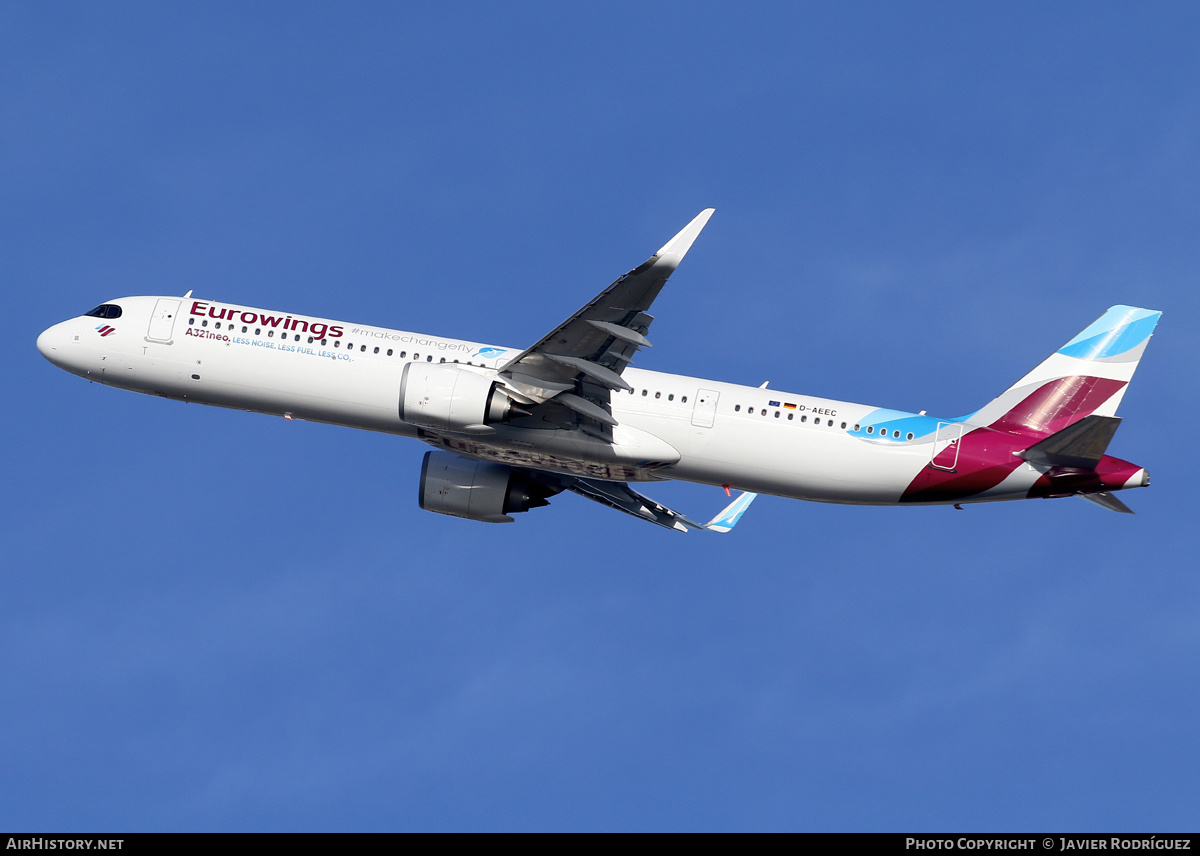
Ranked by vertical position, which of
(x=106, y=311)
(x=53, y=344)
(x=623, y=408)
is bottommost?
(x=623, y=408)

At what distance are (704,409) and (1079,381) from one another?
12.2 meters

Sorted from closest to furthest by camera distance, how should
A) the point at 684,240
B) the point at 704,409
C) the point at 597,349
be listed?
1. the point at 684,240
2. the point at 597,349
3. the point at 704,409

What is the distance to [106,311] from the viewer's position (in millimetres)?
43969

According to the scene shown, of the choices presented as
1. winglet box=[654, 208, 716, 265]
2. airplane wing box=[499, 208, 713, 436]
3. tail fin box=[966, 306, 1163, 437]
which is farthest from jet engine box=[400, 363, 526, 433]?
tail fin box=[966, 306, 1163, 437]

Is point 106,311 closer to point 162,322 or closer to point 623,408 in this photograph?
→ point 162,322

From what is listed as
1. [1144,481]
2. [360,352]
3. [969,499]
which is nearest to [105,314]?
[360,352]

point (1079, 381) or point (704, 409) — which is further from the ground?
point (1079, 381)

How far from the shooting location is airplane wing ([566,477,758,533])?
48.1m

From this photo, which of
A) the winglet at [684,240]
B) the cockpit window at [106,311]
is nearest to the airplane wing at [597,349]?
the winglet at [684,240]

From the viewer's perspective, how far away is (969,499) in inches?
1619

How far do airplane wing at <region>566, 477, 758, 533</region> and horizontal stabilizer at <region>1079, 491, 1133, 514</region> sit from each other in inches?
493

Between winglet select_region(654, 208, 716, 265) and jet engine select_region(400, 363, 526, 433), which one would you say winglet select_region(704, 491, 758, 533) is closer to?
jet engine select_region(400, 363, 526, 433)

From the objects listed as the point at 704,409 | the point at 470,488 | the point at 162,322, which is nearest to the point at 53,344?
the point at 162,322
